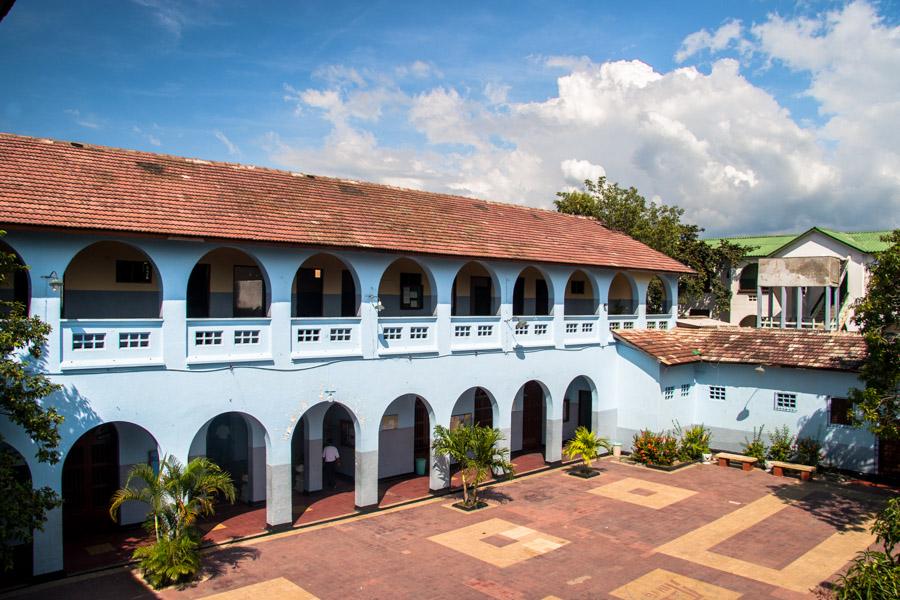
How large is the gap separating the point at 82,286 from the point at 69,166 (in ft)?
8.43

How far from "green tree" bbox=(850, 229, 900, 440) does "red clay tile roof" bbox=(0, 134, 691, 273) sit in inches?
323

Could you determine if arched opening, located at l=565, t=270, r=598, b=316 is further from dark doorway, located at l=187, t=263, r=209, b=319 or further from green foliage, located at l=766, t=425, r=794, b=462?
dark doorway, located at l=187, t=263, r=209, b=319

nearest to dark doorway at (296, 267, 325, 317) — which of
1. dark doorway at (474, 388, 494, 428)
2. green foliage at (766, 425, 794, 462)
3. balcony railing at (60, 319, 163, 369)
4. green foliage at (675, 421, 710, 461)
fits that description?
balcony railing at (60, 319, 163, 369)

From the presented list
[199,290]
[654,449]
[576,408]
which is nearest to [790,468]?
[654,449]

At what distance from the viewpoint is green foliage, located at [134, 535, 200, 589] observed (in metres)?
11.7

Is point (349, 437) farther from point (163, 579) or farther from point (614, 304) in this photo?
point (614, 304)

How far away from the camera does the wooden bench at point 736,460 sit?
798 inches

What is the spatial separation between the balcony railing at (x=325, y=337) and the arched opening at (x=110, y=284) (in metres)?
2.97

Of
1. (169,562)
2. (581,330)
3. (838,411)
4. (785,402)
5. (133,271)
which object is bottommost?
(169,562)

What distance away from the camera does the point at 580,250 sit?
2177 centimetres

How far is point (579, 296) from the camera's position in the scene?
24141 millimetres

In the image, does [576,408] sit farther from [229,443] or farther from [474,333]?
[229,443]

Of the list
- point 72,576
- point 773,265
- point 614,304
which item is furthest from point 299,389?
point 773,265

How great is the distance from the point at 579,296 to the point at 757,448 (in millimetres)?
7633
